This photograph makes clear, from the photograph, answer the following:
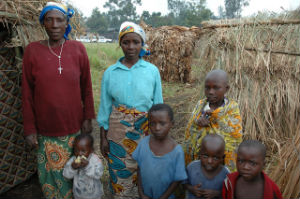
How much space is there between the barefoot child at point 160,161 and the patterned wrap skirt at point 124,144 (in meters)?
0.26

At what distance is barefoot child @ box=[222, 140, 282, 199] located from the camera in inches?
65.7

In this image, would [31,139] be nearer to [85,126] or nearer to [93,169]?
[85,126]

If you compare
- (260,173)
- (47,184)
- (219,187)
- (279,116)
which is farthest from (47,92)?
(279,116)

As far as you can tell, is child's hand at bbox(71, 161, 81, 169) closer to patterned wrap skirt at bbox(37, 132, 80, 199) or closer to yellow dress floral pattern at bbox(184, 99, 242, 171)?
patterned wrap skirt at bbox(37, 132, 80, 199)

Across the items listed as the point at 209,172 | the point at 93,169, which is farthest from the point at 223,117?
the point at 93,169

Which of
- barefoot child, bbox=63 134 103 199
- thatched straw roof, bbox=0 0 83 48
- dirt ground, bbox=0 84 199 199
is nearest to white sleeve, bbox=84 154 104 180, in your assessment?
barefoot child, bbox=63 134 103 199

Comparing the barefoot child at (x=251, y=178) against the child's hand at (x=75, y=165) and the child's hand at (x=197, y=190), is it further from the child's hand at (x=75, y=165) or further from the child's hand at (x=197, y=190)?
the child's hand at (x=75, y=165)

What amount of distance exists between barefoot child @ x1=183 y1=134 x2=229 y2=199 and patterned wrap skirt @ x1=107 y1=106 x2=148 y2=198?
590 millimetres

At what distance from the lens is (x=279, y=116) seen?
11.9ft

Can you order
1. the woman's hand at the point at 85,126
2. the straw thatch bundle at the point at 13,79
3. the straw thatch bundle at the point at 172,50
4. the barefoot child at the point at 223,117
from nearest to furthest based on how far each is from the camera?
the barefoot child at the point at 223,117, the woman's hand at the point at 85,126, the straw thatch bundle at the point at 13,79, the straw thatch bundle at the point at 172,50

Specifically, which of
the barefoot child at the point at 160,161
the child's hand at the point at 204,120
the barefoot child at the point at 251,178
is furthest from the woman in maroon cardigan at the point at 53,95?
the barefoot child at the point at 251,178

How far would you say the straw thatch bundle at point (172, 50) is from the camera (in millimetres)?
10258

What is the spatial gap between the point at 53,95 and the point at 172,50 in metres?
8.75

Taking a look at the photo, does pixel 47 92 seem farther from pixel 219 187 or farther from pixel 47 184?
pixel 219 187
